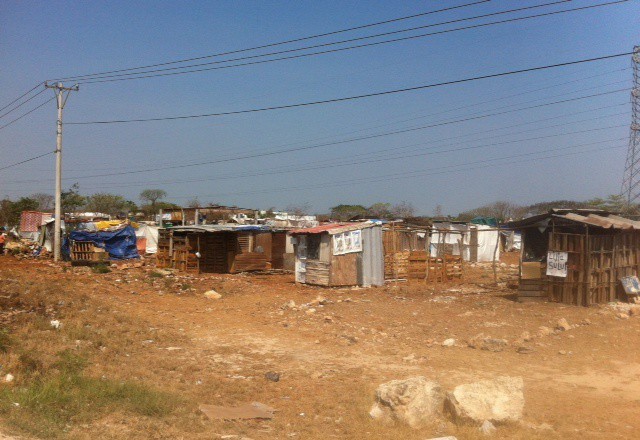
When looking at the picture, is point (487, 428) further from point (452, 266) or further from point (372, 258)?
point (452, 266)

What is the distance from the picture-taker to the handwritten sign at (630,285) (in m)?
16.1

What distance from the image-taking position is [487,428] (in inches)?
263

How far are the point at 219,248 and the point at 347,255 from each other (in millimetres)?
8830

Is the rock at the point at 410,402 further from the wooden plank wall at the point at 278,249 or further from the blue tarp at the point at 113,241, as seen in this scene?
the blue tarp at the point at 113,241

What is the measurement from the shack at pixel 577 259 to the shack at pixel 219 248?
46.6 feet

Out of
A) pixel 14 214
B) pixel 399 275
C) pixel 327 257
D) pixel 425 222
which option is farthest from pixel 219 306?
pixel 14 214

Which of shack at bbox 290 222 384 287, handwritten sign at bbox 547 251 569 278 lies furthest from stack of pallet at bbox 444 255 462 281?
handwritten sign at bbox 547 251 569 278

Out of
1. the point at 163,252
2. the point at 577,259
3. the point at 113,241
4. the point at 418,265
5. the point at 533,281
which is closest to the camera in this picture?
the point at 577,259

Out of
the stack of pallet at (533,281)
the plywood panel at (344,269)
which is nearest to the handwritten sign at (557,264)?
the stack of pallet at (533,281)

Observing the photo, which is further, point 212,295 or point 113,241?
point 113,241

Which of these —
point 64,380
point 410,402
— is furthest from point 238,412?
point 64,380

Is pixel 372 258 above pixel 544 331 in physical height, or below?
above

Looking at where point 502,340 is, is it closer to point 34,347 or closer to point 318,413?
point 318,413

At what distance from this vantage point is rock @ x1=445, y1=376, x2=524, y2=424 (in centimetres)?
682
